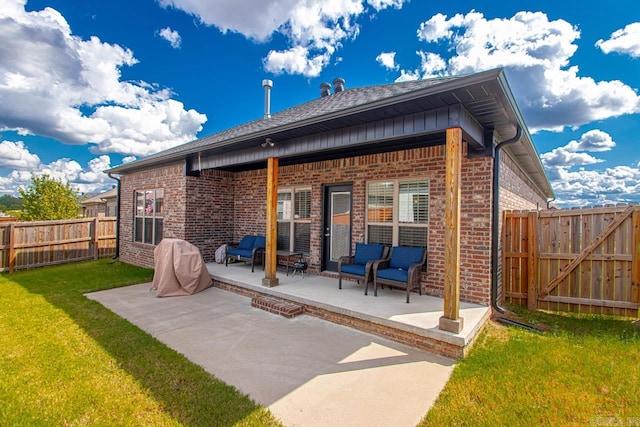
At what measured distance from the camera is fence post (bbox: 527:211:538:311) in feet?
16.4

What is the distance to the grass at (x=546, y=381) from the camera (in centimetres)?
228

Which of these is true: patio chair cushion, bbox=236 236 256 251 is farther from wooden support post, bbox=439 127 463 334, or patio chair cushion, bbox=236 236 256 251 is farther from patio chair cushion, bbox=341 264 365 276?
wooden support post, bbox=439 127 463 334

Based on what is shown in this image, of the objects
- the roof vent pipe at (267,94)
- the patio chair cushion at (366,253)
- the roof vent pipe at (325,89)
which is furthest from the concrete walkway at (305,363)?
the roof vent pipe at (267,94)

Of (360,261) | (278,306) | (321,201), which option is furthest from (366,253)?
(278,306)

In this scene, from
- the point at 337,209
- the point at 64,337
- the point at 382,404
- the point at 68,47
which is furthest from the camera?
the point at 68,47

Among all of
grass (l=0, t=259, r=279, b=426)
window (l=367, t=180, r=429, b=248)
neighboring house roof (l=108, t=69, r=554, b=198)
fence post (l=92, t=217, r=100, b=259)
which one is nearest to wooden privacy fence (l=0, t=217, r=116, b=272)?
fence post (l=92, t=217, r=100, b=259)

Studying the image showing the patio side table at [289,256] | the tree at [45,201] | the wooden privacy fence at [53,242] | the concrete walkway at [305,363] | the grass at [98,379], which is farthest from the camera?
the tree at [45,201]

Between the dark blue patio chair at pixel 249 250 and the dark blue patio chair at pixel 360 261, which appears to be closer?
the dark blue patio chair at pixel 360 261

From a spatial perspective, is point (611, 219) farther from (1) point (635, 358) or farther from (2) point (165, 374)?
(2) point (165, 374)

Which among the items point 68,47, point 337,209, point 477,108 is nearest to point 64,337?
point 337,209

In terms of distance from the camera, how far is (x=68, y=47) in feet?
24.2

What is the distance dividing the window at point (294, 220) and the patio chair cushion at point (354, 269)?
6.24ft

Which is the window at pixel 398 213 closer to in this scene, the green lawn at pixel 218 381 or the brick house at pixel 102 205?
the green lawn at pixel 218 381

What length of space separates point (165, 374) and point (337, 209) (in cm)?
459
